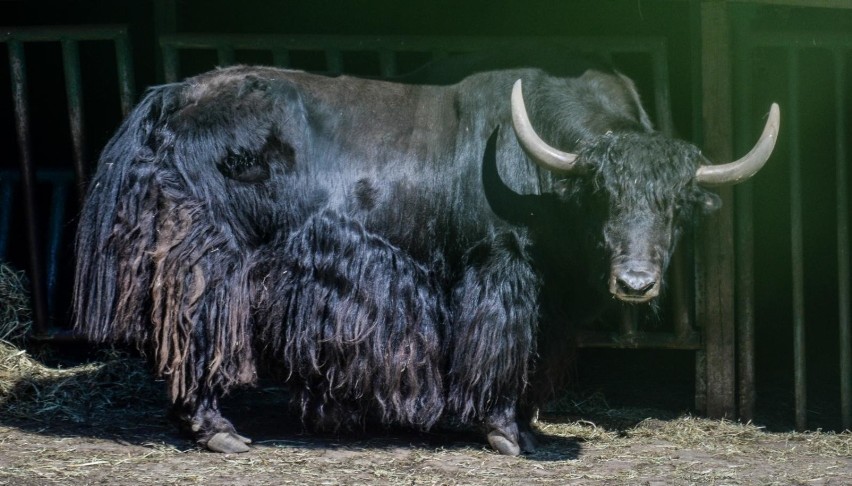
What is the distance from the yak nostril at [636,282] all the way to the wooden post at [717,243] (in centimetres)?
117

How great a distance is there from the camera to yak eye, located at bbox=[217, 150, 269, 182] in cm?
500

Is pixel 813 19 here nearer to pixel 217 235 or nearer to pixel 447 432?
pixel 447 432

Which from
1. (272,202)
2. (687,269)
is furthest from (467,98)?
(687,269)

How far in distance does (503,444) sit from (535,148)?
1218mm

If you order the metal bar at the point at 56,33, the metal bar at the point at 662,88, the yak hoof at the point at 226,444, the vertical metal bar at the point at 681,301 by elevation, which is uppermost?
the metal bar at the point at 56,33

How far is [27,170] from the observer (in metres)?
5.93

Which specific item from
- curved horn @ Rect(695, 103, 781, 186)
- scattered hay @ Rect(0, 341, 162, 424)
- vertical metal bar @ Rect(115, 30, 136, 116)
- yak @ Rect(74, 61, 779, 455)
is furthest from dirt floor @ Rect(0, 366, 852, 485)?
vertical metal bar @ Rect(115, 30, 136, 116)

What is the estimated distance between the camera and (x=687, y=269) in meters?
6.18

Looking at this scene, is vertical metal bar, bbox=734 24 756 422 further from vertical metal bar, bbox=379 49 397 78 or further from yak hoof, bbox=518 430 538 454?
vertical metal bar, bbox=379 49 397 78

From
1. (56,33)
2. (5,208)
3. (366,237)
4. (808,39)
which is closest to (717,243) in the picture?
(808,39)

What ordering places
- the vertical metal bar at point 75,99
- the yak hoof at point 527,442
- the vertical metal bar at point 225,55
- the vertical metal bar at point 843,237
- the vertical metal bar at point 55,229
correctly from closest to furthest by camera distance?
the yak hoof at point 527,442 < the vertical metal bar at point 843,237 < the vertical metal bar at point 225,55 < the vertical metal bar at point 75,99 < the vertical metal bar at point 55,229

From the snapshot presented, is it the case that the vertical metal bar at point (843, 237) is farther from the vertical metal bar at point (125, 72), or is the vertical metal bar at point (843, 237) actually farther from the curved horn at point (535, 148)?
the vertical metal bar at point (125, 72)

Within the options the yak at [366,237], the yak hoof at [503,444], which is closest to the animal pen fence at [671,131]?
the yak at [366,237]

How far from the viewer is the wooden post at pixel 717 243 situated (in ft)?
18.1
